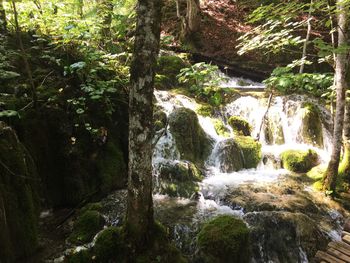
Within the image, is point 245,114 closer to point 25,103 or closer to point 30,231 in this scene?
point 25,103

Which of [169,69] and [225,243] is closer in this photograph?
[225,243]

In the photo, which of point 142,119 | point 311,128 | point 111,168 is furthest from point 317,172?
point 142,119

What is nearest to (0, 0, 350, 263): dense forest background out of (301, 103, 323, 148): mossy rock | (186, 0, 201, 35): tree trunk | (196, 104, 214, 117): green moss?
(196, 104, 214, 117): green moss

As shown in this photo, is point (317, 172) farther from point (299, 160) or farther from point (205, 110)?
point (205, 110)

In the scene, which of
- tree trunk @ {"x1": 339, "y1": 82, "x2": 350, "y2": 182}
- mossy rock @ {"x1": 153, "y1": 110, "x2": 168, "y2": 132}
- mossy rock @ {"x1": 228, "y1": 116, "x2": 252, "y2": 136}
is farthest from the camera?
mossy rock @ {"x1": 228, "y1": 116, "x2": 252, "y2": 136}

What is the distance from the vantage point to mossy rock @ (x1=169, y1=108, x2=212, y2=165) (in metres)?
8.57

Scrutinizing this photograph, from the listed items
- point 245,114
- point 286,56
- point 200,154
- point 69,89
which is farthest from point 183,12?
point 69,89

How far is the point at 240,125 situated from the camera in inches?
417

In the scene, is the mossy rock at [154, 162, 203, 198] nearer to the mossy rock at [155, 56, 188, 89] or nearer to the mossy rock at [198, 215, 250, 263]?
the mossy rock at [198, 215, 250, 263]

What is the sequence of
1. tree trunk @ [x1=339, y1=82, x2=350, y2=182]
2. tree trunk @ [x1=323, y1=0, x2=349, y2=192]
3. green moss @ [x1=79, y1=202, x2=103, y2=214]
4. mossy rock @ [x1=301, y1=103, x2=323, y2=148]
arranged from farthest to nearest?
mossy rock @ [x1=301, y1=103, x2=323, y2=148] → tree trunk @ [x1=339, y1=82, x2=350, y2=182] → tree trunk @ [x1=323, y1=0, x2=349, y2=192] → green moss @ [x1=79, y1=202, x2=103, y2=214]

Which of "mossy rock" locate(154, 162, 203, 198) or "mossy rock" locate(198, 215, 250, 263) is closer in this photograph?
"mossy rock" locate(198, 215, 250, 263)

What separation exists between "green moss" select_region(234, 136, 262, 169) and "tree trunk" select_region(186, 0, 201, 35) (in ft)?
28.1

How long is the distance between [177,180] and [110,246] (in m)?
3.37

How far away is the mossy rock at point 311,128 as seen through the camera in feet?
33.4
